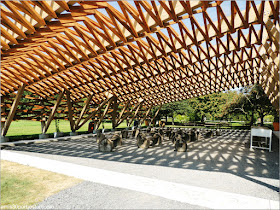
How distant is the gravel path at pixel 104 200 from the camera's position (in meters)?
4.55

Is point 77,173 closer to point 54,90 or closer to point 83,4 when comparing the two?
point 83,4

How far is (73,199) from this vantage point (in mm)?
4906

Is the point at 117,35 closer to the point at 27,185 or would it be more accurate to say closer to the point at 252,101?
the point at 27,185

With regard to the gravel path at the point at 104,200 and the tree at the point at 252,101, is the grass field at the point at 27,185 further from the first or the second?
the tree at the point at 252,101

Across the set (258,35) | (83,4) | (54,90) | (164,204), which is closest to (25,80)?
(54,90)

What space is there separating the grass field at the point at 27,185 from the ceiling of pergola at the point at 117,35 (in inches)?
230

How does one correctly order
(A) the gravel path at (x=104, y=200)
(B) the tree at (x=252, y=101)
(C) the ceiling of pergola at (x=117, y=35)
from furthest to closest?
(B) the tree at (x=252, y=101) → (C) the ceiling of pergola at (x=117, y=35) → (A) the gravel path at (x=104, y=200)

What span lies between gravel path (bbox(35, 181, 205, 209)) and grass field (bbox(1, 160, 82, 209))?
15.9 inches

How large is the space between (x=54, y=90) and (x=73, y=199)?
57.4ft

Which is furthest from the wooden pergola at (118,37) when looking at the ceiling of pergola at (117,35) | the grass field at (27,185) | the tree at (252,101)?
the tree at (252,101)

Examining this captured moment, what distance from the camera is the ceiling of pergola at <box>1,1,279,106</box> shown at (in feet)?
24.2

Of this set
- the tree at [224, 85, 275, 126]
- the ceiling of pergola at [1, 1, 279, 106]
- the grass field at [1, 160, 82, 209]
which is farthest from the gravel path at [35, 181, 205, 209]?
the tree at [224, 85, 275, 126]

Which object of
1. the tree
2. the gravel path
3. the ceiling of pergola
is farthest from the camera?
the tree

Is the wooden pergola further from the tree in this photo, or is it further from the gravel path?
the tree
